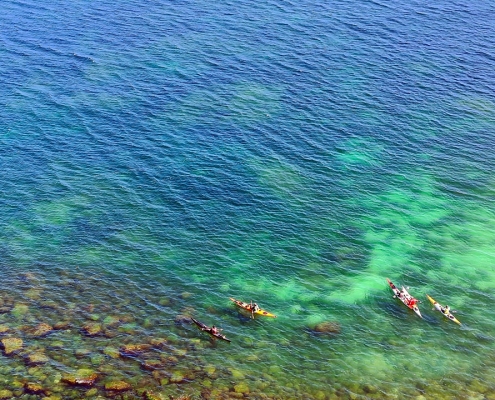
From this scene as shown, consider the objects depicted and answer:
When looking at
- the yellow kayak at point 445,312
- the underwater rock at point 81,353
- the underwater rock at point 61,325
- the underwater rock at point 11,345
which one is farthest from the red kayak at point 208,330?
the yellow kayak at point 445,312

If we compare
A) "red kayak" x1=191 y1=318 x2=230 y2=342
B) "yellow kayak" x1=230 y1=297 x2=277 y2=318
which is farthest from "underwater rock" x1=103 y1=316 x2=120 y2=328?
"yellow kayak" x1=230 y1=297 x2=277 y2=318

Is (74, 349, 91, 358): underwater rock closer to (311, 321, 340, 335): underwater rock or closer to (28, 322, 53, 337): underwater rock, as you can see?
(28, 322, 53, 337): underwater rock

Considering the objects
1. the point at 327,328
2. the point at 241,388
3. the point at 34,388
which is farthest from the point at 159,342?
the point at 327,328

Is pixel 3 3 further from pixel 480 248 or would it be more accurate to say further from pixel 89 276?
pixel 480 248

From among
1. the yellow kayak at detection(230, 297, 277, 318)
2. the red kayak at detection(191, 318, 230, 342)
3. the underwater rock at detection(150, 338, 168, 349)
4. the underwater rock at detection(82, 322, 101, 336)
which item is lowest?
the underwater rock at detection(82, 322, 101, 336)

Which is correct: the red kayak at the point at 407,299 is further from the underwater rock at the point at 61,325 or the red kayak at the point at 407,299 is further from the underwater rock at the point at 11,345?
the underwater rock at the point at 11,345

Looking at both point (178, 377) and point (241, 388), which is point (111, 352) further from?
point (241, 388)

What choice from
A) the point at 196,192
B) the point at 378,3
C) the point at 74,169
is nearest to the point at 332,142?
the point at 196,192
